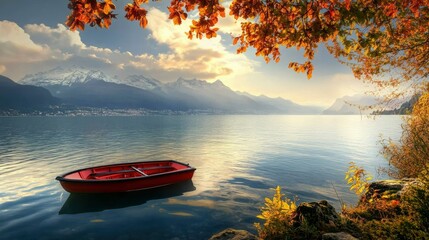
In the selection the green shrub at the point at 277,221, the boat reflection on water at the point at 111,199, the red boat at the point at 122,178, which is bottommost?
the boat reflection on water at the point at 111,199

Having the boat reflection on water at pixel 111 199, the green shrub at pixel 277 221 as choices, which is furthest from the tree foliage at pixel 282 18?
the boat reflection on water at pixel 111 199

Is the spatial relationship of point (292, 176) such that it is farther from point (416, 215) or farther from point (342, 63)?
point (416, 215)

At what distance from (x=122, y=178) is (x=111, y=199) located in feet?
5.98

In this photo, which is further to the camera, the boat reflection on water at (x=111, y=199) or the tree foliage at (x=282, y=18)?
the boat reflection on water at (x=111, y=199)

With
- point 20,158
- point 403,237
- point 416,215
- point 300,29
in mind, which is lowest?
point 20,158

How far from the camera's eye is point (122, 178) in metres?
19.6

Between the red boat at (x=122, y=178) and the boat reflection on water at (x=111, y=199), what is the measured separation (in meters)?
0.53

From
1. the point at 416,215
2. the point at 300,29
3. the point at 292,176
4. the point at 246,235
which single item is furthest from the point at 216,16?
the point at 292,176

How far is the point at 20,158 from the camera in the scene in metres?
38.5

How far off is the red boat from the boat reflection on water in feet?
1.73

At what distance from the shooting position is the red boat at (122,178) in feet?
61.7

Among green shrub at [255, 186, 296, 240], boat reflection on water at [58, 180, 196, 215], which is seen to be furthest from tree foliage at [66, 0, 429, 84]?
Answer: boat reflection on water at [58, 180, 196, 215]

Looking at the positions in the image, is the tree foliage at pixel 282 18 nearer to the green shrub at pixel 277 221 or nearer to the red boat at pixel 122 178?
the green shrub at pixel 277 221

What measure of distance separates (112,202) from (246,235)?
1384 centimetres
